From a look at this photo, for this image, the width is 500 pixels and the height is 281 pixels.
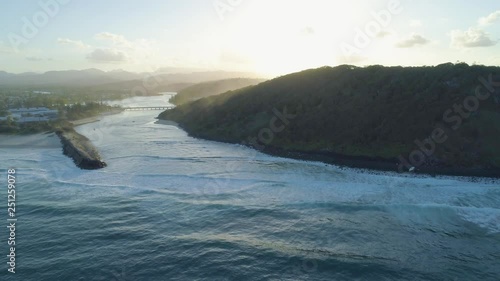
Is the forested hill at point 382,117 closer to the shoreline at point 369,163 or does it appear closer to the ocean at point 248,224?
the shoreline at point 369,163

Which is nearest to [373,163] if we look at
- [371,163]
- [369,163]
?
[371,163]

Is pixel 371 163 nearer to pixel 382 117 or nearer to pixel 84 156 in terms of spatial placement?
pixel 382 117

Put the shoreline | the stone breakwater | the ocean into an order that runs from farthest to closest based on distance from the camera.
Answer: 1. the stone breakwater
2. the shoreline
3. the ocean

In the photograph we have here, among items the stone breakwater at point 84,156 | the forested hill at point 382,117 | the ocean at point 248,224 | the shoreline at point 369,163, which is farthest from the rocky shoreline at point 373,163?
the stone breakwater at point 84,156

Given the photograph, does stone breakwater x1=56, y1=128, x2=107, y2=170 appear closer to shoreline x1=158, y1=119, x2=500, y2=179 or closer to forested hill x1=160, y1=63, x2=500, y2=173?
forested hill x1=160, y1=63, x2=500, y2=173

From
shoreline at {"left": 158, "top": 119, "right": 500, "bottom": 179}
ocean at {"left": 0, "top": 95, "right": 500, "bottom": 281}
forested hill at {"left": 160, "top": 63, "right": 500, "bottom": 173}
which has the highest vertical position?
forested hill at {"left": 160, "top": 63, "right": 500, "bottom": 173}

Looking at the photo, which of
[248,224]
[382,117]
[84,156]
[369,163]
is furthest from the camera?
[382,117]

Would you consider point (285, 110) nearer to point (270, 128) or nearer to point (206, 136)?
point (270, 128)

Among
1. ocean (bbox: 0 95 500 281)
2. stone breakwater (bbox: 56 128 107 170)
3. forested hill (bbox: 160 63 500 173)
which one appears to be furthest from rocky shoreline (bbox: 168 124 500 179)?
stone breakwater (bbox: 56 128 107 170)

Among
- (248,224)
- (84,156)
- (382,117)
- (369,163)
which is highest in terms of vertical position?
(382,117)
